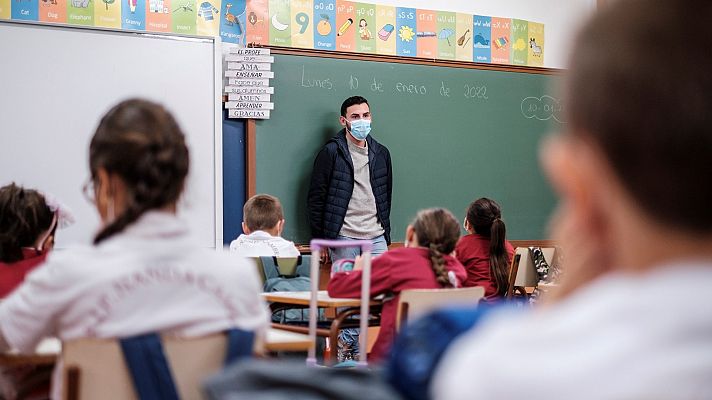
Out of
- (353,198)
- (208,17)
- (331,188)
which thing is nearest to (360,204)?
(353,198)

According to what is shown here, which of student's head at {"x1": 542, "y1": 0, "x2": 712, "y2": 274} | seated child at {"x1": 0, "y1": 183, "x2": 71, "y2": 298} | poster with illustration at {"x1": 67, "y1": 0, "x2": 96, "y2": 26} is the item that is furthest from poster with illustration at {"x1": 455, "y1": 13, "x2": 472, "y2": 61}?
student's head at {"x1": 542, "y1": 0, "x2": 712, "y2": 274}

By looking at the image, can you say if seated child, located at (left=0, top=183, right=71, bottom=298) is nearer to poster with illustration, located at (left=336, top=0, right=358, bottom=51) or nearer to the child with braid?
the child with braid

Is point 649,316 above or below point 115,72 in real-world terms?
below

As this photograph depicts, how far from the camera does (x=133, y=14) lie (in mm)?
5449

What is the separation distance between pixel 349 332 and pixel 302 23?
2208 mm

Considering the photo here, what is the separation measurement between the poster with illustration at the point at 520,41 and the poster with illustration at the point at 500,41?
2.1 inches

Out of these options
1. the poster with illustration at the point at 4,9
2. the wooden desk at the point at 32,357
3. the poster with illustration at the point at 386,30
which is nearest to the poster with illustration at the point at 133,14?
the poster with illustration at the point at 4,9

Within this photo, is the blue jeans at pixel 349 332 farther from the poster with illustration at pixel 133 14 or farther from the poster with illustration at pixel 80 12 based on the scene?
the poster with illustration at pixel 80 12

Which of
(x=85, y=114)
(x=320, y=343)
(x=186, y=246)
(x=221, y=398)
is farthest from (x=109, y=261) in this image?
(x=85, y=114)

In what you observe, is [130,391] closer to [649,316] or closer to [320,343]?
[649,316]

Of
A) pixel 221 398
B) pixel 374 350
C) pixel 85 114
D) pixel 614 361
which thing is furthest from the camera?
pixel 85 114

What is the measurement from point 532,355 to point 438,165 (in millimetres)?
6071

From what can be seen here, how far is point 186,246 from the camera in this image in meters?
1.51

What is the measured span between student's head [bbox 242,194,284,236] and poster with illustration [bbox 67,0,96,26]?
6.50 ft
